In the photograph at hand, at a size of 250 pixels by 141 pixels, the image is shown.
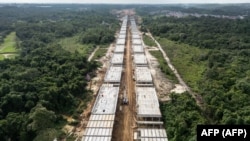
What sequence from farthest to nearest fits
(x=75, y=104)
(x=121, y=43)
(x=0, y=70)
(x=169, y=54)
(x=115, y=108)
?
(x=121, y=43) → (x=169, y=54) → (x=0, y=70) → (x=75, y=104) → (x=115, y=108)

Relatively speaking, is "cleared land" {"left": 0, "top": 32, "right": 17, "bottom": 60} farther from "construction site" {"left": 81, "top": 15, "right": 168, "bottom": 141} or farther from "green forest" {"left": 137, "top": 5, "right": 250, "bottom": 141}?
"green forest" {"left": 137, "top": 5, "right": 250, "bottom": 141}

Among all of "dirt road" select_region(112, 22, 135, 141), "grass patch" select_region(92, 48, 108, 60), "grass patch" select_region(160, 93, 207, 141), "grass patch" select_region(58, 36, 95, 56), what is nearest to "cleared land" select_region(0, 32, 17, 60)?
"grass patch" select_region(58, 36, 95, 56)

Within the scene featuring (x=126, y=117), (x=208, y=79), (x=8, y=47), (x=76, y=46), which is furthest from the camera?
(x=76, y=46)

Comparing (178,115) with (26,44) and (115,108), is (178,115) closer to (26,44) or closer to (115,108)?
(115,108)

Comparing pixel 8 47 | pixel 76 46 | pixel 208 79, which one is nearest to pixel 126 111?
pixel 208 79

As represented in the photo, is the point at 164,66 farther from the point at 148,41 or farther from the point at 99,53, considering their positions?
the point at 148,41

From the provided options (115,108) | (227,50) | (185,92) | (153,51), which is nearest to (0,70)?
(115,108)
